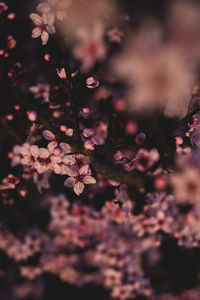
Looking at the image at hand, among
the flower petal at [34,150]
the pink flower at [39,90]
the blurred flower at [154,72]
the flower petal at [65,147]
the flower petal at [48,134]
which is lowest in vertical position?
the blurred flower at [154,72]

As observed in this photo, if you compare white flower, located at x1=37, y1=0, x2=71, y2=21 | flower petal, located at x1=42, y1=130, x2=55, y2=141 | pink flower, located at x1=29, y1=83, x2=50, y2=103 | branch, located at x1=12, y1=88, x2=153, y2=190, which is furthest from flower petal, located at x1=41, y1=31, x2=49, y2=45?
pink flower, located at x1=29, y1=83, x2=50, y2=103

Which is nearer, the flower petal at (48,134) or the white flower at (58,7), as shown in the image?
the white flower at (58,7)

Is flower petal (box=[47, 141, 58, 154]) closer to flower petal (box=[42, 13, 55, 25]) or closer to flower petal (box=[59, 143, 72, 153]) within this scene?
flower petal (box=[59, 143, 72, 153])

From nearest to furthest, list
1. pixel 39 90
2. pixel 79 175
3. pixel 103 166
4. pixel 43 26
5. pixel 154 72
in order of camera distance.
Answer: 1. pixel 154 72
2. pixel 103 166
3. pixel 79 175
4. pixel 43 26
5. pixel 39 90

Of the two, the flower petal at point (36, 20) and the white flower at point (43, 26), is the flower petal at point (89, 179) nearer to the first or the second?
the white flower at point (43, 26)

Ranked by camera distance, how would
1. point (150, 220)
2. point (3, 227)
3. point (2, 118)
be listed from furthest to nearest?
1. point (3, 227)
2. point (150, 220)
3. point (2, 118)

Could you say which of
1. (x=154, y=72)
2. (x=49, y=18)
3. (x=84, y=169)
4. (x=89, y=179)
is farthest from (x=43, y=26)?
(x=154, y=72)

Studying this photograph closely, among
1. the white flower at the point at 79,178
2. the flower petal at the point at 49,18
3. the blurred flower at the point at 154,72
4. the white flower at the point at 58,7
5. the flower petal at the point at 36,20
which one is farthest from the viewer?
the flower petal at the point at 36,20

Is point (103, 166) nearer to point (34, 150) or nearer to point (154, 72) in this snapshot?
point (34, 150)

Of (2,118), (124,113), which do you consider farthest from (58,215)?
(124,113)

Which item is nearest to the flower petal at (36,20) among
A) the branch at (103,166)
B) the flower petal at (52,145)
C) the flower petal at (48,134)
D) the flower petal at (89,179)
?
the branch at (103,166)

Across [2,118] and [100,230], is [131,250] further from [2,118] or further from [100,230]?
[2,118]
